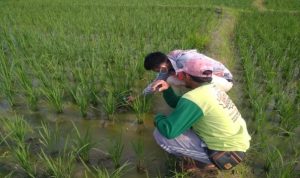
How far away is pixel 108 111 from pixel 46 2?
29.3 feet

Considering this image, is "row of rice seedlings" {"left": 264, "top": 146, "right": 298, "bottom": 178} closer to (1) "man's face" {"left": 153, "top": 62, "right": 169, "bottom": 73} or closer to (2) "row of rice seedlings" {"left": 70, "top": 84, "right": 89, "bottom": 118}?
(1) "man's face" {"left": 153, "top": 62, "right": 169, "bottom": 73}

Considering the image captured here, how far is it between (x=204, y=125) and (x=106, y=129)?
44.6 inches

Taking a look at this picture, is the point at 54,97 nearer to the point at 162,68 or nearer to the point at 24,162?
the point at 24,162

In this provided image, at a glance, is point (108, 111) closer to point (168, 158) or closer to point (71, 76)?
point (168, 158)

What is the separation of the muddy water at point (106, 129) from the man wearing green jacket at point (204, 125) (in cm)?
31

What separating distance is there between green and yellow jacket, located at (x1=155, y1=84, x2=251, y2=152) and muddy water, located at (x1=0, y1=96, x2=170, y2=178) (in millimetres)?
493

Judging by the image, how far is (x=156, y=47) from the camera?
5066 millimetres

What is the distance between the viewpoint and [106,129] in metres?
3.10

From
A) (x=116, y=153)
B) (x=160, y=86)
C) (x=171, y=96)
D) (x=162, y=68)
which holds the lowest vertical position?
(x=116, y=153)

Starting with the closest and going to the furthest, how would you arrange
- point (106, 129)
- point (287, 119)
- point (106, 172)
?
point (106, 172) → point (287, 119) → point (106, 129)

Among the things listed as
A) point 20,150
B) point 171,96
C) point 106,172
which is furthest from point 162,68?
point 20,150

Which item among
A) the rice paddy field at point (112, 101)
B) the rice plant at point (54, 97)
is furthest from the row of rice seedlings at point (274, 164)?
the rice plant at point (54, 97)

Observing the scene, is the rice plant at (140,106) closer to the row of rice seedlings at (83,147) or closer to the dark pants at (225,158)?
the row of rice seedlings at (83,147)

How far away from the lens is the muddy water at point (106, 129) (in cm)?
262
